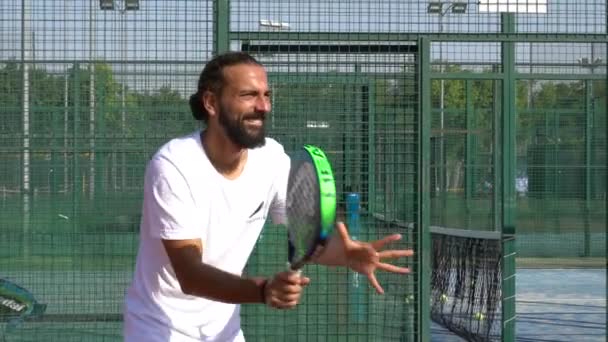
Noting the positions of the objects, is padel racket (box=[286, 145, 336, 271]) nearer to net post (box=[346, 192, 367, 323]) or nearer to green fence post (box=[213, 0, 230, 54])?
green fence post (box=[213, 0, 230, 54])

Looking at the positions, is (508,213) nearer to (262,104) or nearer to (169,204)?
(262,104)

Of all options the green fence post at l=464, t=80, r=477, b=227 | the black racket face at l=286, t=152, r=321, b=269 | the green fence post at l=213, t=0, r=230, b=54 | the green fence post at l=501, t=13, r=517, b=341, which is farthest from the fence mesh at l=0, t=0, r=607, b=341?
the green fence post at l=464, t=80, r=477, b=227

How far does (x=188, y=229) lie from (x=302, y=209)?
0.39 meters

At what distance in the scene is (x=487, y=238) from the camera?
8.95 metres

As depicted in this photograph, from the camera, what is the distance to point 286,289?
9.52ft

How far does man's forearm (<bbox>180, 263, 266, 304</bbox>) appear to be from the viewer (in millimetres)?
3127

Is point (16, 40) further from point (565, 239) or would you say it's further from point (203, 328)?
point (565, 239)

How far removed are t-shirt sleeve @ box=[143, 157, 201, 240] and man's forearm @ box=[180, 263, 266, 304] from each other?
0.51 feet

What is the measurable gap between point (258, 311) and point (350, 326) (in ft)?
1.93

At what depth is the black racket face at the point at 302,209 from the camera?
309 centimetres

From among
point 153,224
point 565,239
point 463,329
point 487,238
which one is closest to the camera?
point 153,224

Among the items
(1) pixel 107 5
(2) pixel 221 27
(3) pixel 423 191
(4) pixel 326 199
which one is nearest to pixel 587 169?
(3) pixel 423 191

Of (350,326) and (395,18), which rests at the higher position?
(395,18)

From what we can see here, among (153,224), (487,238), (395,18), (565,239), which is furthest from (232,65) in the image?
(565,239)
